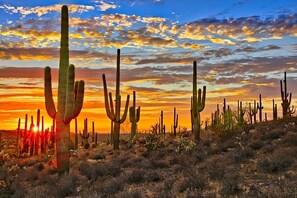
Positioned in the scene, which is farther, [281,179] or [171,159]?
[171,159]

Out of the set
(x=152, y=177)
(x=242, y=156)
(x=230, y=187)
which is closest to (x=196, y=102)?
(x=242, y=156)

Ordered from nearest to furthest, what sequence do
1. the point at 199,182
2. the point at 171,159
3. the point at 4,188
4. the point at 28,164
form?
1. the point at 199,182
2. the point at 4,188
3. the point at 171,159
4. the point at 28,164

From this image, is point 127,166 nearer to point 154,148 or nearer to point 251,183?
point 154,148

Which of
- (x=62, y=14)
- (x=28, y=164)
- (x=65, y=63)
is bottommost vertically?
(x=28, y=164)

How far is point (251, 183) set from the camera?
1184 centimetres

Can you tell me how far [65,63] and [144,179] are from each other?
568cm

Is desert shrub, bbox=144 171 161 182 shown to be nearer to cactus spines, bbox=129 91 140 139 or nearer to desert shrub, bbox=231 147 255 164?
desert shrub, bbox=231 147 255 164

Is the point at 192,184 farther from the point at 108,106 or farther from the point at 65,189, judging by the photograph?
the point at 108,106

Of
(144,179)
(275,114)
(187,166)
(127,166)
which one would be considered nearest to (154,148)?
(127,166)

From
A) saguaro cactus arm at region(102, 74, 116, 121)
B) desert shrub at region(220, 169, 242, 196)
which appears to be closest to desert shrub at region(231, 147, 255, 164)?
desert shrub at region(220, 169, 242, 196)

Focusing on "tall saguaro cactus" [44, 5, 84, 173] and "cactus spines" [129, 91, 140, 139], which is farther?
"cactus spines" [129, 91, 140, 139]

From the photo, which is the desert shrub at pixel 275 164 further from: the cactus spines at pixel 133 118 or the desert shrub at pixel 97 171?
the cactus spines at pixel 133 118

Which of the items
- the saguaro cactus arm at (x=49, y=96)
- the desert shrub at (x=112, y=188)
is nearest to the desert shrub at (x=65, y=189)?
the desert shrub at (x=112, y=188)

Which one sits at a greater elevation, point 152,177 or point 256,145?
point 256,145
